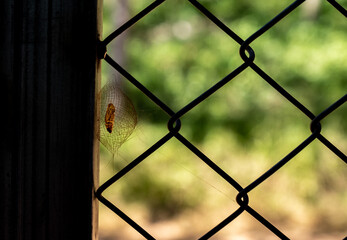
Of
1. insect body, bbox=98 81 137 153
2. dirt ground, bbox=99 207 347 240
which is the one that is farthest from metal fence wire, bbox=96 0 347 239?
dirt ground, bbox=99 207 347 240

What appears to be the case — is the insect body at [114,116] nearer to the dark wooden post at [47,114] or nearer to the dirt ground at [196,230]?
the dark wooden post at [47,114]

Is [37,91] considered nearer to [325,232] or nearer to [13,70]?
[13,70]

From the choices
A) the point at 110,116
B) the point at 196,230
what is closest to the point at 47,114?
the point at 110,116

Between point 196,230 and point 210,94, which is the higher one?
point 196,230

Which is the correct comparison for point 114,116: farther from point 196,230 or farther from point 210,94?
point 196,230

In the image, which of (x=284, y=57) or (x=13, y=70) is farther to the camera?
(x=284, y=57)

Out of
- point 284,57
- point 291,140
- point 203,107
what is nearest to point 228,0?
point 284,57
